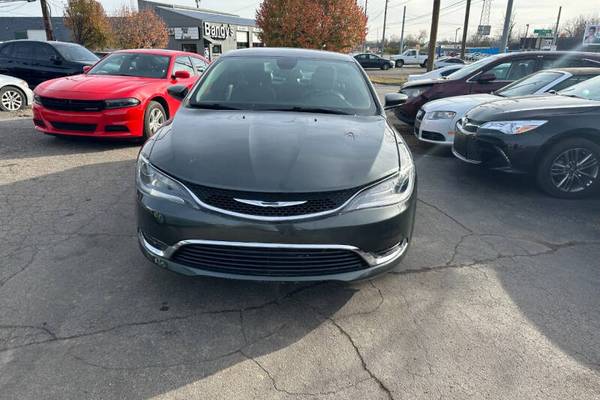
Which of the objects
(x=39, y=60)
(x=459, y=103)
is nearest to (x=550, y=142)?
(x=459, y=103)

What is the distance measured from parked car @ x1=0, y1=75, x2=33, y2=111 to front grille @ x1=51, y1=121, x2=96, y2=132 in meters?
4.94

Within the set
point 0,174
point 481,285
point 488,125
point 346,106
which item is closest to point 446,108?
point 488,125

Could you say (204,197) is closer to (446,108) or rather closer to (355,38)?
(446,108)

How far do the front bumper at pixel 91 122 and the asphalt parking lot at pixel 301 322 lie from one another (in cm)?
229

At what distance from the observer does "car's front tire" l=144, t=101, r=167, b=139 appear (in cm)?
641

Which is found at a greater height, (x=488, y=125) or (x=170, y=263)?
(x=488, y=125)

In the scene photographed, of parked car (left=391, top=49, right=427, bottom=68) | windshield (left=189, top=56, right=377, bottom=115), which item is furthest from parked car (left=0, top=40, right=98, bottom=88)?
parked car (left=391, top=49, right=427, bottom=68)

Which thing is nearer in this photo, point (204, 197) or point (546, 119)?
point (204, 197)

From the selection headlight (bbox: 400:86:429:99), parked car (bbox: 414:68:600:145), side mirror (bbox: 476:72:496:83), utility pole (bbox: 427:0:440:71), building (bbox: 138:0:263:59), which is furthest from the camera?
building (bbox: 138:0:263:59)

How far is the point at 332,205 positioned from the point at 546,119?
378 cm

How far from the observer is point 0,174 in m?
5.14

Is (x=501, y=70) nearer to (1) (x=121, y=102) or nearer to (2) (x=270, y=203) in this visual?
(1) (x=121, y=102)

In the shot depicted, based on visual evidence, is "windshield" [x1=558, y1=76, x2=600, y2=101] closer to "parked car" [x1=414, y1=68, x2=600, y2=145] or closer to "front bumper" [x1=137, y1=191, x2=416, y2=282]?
"parked car" [x1=414, y1=68, x2=600, y2=145]

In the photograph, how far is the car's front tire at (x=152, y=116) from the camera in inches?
252
